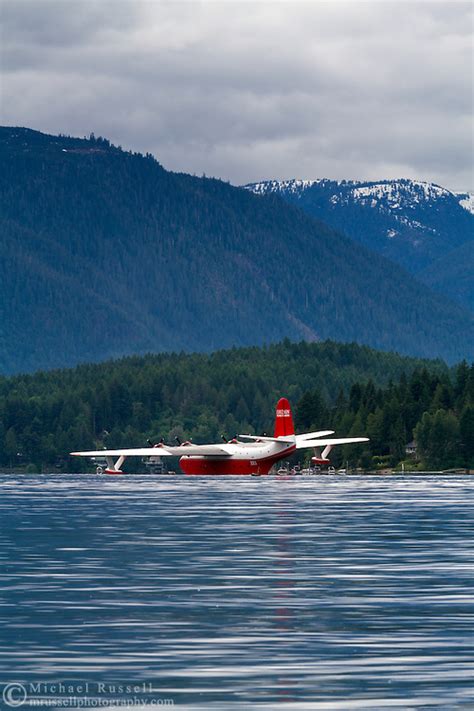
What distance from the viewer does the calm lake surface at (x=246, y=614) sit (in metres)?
40.0

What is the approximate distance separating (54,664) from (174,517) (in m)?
83.4

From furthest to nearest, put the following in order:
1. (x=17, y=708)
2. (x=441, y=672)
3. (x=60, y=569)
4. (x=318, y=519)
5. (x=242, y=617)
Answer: (x=318, y=519) → (x=60, y=569) → (x=242, y=617) → (x=441, y=672) → (x=17, y=708)

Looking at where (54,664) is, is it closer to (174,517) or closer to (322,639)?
(322,639)

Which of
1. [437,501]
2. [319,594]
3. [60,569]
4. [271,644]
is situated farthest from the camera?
[437,501]

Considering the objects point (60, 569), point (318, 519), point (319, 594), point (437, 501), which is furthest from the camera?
point (437, 501)

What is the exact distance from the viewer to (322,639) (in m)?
47.4

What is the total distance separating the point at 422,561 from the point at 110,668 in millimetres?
35153

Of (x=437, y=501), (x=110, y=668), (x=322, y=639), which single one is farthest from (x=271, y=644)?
(x=437, y=501)

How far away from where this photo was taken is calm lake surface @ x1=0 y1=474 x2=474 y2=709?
3997 centimetres

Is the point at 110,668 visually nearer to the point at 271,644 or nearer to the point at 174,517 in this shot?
the point at 271,644

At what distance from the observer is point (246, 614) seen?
5369 cm

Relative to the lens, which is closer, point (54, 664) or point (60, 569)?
point (54, 664)

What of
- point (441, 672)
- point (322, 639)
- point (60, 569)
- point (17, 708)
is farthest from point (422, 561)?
point (17, 708)

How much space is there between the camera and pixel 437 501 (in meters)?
156
